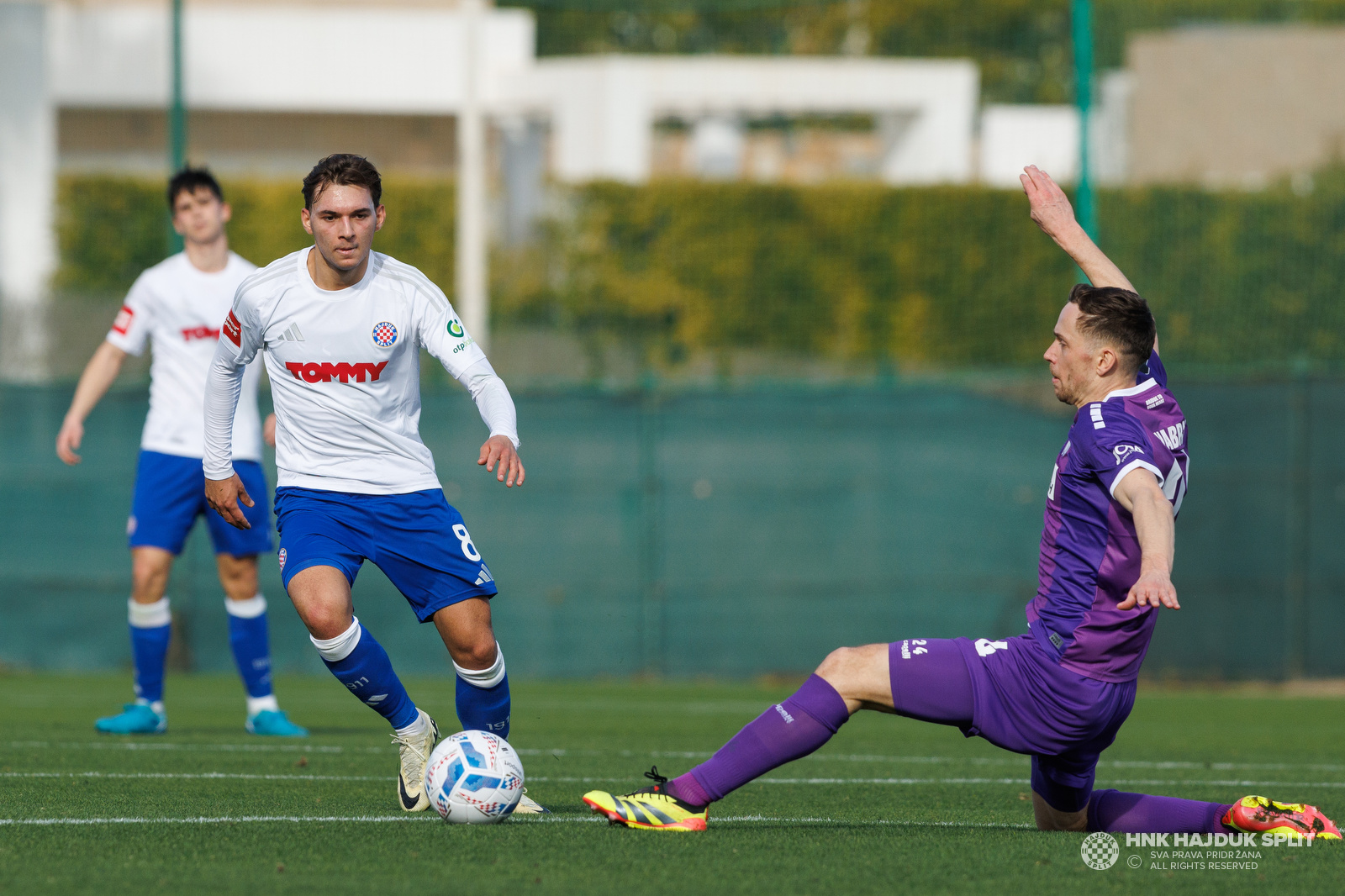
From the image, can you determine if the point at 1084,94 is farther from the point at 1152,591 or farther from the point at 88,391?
the point at 1152,591

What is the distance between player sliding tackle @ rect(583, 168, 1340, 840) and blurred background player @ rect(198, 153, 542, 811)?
1.02 metres

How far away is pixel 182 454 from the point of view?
313 inches

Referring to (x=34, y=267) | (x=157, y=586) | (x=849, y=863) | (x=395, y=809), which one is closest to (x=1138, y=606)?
(x=849, y=863)

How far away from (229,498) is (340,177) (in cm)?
122

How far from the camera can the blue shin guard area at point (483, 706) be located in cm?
553

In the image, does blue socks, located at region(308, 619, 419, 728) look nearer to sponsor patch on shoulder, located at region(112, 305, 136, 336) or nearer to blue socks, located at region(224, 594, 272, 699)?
blue socks, located at region(224, 594, 272, 699)

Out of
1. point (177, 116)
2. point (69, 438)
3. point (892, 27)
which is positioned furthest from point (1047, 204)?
point (892, 27)

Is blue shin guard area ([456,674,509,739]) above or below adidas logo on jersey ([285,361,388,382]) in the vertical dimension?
below

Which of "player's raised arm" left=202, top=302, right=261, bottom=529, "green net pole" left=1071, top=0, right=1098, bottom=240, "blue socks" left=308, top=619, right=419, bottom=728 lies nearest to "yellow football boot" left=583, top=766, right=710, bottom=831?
"blue socks" left=308, top=619, right=419, bottom=728

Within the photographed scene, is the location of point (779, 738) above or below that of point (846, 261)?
below

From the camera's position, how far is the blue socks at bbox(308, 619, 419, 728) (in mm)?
5266

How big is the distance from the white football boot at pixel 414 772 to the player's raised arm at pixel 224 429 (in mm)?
978

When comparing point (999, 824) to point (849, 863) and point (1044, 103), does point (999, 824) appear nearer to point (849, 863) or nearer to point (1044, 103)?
point (849, 863)

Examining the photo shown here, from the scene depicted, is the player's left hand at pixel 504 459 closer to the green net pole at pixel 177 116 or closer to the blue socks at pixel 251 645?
the blue socks at pixel 251 645
